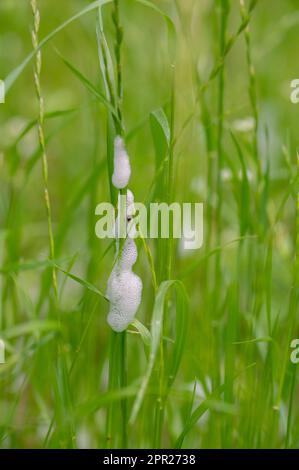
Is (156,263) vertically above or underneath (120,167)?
underneath

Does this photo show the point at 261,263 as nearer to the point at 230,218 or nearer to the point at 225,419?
the point at 225,419

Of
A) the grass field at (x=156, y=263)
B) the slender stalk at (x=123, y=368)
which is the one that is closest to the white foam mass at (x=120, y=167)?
the grass field at (x=156, y=263)

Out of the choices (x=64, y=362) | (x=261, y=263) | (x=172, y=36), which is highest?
(x=172, y=36)

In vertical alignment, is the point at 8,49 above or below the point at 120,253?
above

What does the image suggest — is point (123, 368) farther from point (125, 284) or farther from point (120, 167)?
point (120, 167)

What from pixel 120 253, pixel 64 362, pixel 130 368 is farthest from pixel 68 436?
pixel 130 368

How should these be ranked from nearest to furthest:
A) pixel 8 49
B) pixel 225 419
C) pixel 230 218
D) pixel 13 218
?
Answer: pixel 225 419 → pixel 13 218 → pixel 230 218 → pixel 8 49

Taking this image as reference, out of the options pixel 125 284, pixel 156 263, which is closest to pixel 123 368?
pixel 125 284
